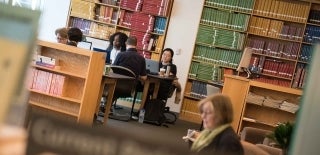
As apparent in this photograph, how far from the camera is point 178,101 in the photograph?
6750mm

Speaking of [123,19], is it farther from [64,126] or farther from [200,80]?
[64,126]

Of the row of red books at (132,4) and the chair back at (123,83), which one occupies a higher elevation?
the row of red books at (132,4)

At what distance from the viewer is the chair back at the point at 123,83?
5.14 meters

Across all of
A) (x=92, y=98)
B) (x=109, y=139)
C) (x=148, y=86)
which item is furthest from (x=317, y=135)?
(x=148, y=86)

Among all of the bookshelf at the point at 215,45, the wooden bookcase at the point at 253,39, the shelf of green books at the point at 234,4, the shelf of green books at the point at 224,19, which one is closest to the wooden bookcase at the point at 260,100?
the wooden bookcase at the point at 253,39

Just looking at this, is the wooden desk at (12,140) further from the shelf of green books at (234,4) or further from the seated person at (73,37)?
the shelf of green books at (234,4)

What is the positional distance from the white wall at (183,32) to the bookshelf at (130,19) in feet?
0.40

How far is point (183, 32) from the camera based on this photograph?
7.06 m

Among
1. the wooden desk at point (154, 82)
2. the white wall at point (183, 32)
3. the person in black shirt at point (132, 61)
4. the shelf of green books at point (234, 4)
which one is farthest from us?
the white wall at point (183, 32)

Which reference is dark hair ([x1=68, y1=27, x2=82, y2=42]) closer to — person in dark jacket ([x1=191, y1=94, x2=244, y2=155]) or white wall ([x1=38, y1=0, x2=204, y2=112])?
white wall ([x1=38, y1=0, x2=204, y2=112])

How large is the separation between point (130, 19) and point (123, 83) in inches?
90.1

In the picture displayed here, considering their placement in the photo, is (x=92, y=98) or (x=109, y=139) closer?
(x=109, y=139)

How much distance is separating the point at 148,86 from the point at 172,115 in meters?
1.05

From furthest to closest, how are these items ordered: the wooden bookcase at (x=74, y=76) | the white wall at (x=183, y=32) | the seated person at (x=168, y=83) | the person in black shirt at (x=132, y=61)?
the white wall at (x=183, y=32) < the seated person at (x=168, y=83) < the person in black shirt at (x=132, y=61) < the wooden bookcase at (x=74, y=76)
